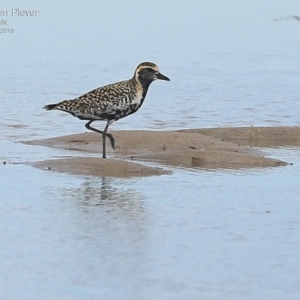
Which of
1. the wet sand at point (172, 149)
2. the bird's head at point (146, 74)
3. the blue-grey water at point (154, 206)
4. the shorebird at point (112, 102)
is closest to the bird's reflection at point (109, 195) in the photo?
the blue-grey water at point (154, 206)

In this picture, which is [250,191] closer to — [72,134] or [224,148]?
[224,148]

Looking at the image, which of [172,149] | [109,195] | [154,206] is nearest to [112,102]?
[172,149]

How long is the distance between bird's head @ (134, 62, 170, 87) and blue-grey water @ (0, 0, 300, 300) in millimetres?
1226

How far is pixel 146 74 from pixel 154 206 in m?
3.17

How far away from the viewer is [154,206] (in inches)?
369

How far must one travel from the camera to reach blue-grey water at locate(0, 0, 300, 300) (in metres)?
7.03

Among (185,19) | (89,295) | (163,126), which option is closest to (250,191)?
(89,295)

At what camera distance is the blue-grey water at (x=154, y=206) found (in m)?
A: 7.03

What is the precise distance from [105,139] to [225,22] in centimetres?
1786

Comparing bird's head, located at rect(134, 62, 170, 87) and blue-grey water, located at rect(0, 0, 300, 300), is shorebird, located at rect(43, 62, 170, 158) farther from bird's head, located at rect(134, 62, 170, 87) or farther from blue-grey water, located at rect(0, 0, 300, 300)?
blue-grey water, located at rect(0, 0, 300, 300)

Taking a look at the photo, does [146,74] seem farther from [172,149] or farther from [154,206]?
[154,206]

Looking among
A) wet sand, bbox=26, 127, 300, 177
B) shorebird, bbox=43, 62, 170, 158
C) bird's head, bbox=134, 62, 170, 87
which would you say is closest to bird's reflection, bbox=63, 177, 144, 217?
wet sand, bbox=26, 127, 300, 177

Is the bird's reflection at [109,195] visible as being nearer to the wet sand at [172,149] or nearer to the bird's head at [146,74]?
the wet sand at [172,149]

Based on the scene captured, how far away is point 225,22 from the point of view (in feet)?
98.1
